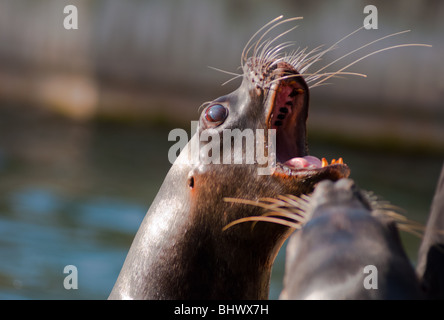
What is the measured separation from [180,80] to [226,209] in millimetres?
10050

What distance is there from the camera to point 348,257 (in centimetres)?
245

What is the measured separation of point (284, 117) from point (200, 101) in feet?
31.6

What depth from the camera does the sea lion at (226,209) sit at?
3971mm

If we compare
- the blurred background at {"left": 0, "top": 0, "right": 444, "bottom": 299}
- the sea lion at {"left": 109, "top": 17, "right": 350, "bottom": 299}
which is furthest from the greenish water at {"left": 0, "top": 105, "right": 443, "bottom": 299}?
the sea lion at {"left": 109, "top": 17, "right": 350, "bottom": 299}

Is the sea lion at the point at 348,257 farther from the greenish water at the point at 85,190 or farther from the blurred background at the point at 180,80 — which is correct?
the blurred background at the point at 180,80

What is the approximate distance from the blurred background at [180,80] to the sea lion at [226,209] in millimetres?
7419

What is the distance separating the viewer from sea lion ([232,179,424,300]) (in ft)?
7.94

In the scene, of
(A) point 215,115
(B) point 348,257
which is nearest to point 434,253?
(B) point 348,257

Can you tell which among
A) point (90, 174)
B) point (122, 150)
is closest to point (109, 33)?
point (122, 150)

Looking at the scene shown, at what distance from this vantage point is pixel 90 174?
10.9 metres

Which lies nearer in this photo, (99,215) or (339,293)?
(339,293)

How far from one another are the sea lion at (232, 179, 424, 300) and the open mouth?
1.30 meters

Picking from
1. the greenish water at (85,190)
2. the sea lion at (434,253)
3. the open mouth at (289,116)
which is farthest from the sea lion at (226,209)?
the greenish water at (85,190)
